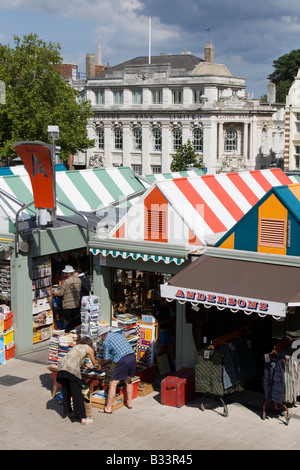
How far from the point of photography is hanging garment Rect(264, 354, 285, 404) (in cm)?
975

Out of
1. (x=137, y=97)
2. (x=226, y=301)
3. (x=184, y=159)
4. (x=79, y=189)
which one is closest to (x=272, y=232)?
(x=226, y=301)

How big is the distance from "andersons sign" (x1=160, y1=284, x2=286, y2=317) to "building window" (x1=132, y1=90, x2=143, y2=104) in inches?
2087

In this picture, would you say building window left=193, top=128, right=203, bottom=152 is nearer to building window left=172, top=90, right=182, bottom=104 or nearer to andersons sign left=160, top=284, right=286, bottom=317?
building window left=172, top=90, right=182, bottom=104

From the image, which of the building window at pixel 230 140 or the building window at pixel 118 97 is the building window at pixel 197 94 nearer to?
the building window at pixel 230 140

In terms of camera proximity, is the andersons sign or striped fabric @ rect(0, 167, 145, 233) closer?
the andersons sign

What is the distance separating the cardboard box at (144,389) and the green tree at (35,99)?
101 feet

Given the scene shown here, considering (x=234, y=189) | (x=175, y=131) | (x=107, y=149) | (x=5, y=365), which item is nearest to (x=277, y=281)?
(x=234, y=189)

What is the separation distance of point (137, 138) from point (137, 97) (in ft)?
13.1

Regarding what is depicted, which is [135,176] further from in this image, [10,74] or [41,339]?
[10,74]

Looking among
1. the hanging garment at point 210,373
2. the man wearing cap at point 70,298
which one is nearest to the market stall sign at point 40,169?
the man wearing cap at point 70,298

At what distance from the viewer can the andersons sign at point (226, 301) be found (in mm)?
9305

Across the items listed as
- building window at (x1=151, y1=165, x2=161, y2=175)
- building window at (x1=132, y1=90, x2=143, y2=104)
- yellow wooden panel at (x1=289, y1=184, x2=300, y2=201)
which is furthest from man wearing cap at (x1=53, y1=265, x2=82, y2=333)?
building window at (x1=132, y1=90, x2=143, y2=104)

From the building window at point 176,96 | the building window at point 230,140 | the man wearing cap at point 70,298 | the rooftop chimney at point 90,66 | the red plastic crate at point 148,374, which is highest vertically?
the rooftop chimney at point 90,66
